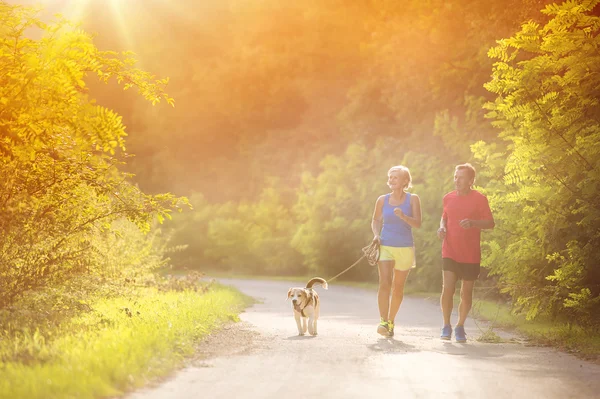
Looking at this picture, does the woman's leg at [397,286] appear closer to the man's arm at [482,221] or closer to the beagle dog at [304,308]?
the man's arm at [482,221]

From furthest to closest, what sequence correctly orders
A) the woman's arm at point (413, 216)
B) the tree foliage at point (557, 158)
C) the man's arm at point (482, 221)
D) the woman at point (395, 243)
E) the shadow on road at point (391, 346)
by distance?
the woman at point (395, 243) < the woman's arm at point (413, 216) < the man's arm at point (482, 221) < the tree foliage at point (557, 158) < the shadow on road at point (391, 346)

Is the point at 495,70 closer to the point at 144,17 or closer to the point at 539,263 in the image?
the point at 539,263

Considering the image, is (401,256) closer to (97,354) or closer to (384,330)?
(384,330)

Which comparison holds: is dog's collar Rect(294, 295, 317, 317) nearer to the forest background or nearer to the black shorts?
the black shorts

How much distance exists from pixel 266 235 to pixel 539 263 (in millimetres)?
42724

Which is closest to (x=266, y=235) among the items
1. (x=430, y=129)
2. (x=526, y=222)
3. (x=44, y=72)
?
(x=430, y=129)

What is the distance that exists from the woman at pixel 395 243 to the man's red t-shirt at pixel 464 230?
1.59 ft

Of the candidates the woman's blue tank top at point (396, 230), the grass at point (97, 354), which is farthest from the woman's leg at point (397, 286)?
the grass at point (97, 354)

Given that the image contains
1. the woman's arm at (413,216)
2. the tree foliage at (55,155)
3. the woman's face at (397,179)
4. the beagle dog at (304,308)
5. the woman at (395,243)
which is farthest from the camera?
the beagle dog at (304,308)

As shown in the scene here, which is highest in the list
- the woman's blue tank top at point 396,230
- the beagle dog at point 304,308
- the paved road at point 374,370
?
the woman's blue tank top at point 396,230

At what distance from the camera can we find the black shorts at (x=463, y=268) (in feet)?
39.7

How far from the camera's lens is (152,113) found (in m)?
74.9

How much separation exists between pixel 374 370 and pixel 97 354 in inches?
105

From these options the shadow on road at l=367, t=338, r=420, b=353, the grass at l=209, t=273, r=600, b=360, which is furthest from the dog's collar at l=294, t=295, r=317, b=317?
the grass at l=209, t=273, r=600, b=360
